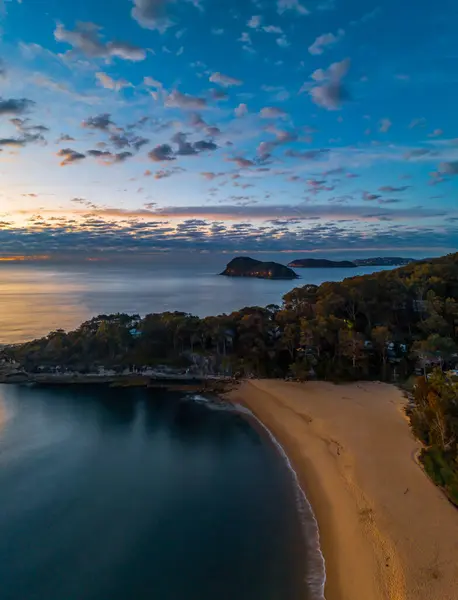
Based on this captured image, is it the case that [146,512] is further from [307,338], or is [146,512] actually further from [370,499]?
[307,338]

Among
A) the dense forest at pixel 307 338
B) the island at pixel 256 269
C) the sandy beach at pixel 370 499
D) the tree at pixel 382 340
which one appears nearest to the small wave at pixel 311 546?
the sandy beach at pixel 370 499

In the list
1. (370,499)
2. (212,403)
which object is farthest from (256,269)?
(370,499)

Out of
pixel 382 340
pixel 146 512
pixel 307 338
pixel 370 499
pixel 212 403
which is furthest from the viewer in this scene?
pixel 307 338

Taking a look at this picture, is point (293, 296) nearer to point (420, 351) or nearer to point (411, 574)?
point (420, 351)

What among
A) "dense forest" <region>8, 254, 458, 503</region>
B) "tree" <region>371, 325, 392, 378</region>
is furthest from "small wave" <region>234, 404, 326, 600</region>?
"tree" <region>371, 325, 392, 378</region>

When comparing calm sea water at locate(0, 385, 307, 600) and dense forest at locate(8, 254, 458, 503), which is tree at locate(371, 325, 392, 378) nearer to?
dense forest at locate(8, 254, 458, 503)

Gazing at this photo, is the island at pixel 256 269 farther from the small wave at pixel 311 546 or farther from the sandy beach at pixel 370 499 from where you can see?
the small wave at pixel 311 546
